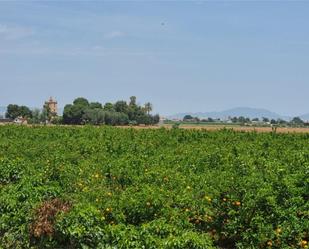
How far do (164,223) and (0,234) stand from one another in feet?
11.3

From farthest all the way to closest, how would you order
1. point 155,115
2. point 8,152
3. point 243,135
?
point 155,115 → point 243,135 → point 8,152

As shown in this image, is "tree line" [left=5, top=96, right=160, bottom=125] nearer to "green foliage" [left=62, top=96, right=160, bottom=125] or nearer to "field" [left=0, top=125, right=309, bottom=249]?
"green foliage" [left=62, top=96, right=160, bottom=125]

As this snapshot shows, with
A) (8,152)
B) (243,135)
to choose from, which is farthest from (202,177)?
(243,135)

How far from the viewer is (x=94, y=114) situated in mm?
74000

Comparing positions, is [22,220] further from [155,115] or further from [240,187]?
[155,115]

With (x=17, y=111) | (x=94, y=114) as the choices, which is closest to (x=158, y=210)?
(x=94, y=114)

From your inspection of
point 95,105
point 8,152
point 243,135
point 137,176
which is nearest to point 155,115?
point 95,105

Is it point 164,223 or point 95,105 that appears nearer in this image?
point 164,223

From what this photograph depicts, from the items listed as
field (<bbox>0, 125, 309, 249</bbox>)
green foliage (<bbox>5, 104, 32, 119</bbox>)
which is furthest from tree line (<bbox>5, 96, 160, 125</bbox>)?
field (<bbox>0, 125, 309, 249</bbox>)

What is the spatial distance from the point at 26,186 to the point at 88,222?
2.65m

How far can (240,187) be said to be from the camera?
30.1ft

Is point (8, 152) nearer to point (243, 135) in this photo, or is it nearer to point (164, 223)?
point (164, 223)

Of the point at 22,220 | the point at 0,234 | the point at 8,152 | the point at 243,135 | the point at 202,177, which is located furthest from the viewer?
the point at 243,135

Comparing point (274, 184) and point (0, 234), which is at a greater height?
point (274, 184)
